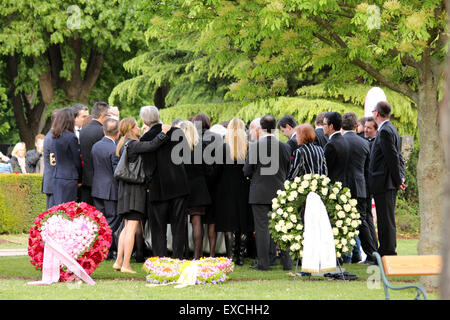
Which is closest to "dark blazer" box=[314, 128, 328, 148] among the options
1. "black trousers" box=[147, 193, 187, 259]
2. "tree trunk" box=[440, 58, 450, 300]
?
"black trousers" box=[147, 193, 187, 259]

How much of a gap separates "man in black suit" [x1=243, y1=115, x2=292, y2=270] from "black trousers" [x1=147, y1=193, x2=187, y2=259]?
1.09 m

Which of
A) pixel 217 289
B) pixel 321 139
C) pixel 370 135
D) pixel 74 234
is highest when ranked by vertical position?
pixel 370 135

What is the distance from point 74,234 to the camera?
9133 mm

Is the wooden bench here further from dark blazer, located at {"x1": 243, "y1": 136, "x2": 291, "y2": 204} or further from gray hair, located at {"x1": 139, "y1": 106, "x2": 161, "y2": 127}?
gray hair, located at {"x1": 139, "y1": 106, "x2": 161, "y2": 127}

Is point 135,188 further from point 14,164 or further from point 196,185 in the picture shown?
point 14,164

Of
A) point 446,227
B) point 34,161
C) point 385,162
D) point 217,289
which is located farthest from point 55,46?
point 446,227

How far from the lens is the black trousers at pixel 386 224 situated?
10.8m

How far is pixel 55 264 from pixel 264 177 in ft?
11.0

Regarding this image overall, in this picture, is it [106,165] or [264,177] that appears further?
[106,165]

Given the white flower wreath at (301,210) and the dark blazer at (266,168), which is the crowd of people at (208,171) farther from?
the white flower wreath at (301,210)

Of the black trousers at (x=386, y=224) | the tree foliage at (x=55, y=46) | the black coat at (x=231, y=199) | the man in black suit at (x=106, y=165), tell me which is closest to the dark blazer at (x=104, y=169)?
the man in black suit at (x=106, y=165)

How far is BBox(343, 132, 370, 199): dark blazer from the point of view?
11.5m

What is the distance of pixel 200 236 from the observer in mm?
11102
